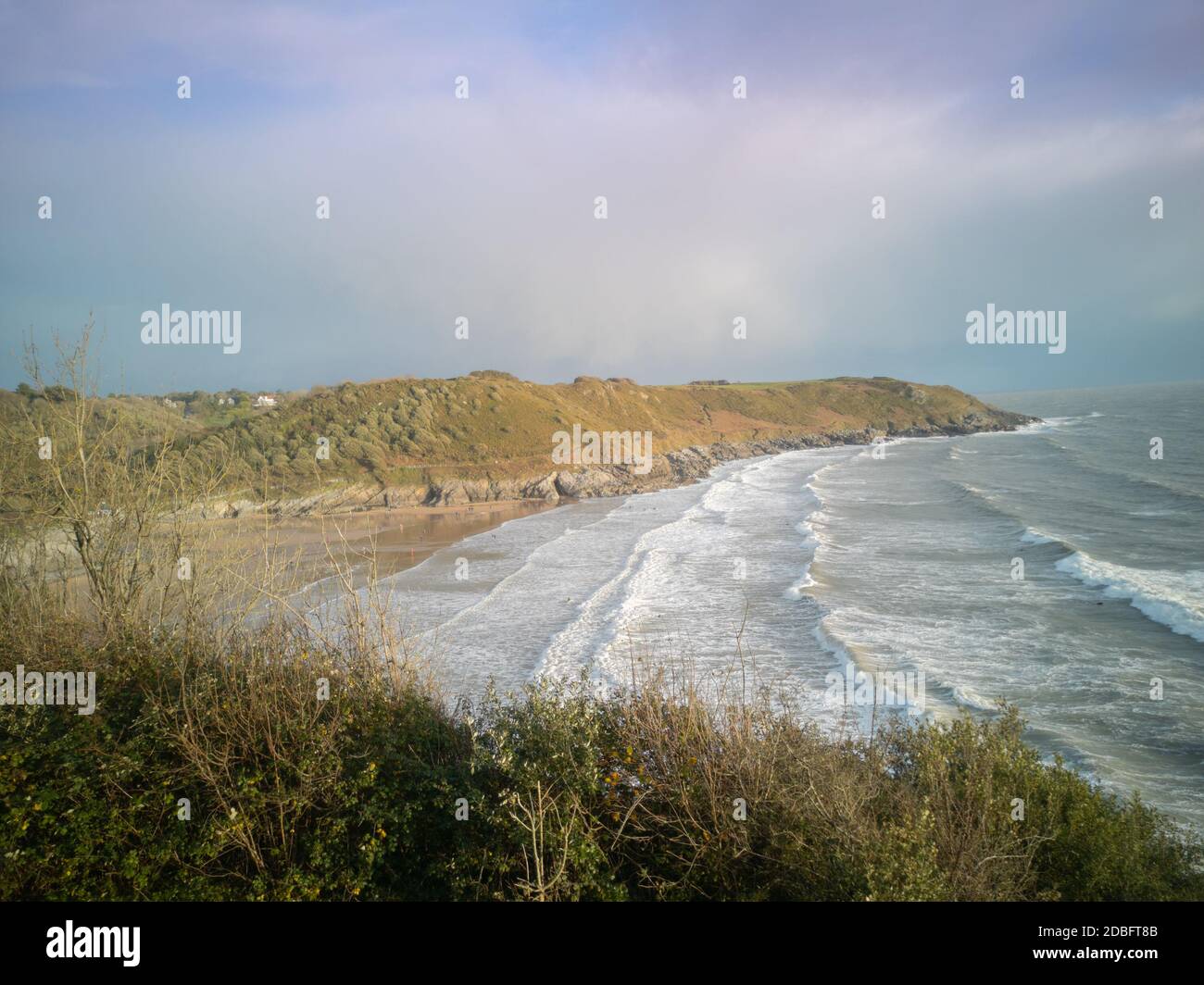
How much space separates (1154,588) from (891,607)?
733 centimetres

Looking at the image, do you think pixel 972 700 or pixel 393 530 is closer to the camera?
pixel 972 700

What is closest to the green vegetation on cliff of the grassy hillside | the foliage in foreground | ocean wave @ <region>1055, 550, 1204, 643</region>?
the grassy hillside

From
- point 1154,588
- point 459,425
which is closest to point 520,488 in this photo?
point 459,425

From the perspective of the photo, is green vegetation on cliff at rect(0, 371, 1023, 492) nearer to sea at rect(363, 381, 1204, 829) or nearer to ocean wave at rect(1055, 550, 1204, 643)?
sea at rect(363, 381, 1204, 829)

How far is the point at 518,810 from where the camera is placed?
5.55m

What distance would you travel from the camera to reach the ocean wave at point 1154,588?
16594mm

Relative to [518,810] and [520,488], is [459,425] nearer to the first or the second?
[520,488]

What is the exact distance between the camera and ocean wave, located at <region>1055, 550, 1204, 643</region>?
16.6 m

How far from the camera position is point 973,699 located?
39.8 ft

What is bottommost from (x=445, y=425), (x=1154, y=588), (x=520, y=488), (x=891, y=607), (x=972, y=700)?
(x=972, y=700)

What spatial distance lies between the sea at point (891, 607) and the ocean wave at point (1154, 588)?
72 mm
